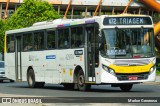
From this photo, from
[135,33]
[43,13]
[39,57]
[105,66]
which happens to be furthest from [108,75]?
[43,13]

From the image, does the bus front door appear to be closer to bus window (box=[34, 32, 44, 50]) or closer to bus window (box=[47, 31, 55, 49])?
bus window (box=[47, 31, 55, 49])

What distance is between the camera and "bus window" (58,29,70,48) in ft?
85.6

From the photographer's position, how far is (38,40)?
28.9 m

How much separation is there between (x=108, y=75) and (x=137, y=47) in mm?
1668

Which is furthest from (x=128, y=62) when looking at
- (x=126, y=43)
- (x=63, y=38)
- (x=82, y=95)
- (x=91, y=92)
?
(x=63, y=38)

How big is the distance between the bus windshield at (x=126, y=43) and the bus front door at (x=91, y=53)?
0.66m

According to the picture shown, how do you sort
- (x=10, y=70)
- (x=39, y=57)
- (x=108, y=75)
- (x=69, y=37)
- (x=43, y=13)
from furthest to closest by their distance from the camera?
(x=43, y=13)
(x=10, y=70)
(x=39, y=57)
(x=69, y=37)
(x=108, y=75)

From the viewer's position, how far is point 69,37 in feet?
84.7

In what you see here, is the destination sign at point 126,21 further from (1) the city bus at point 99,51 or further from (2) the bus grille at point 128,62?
(2) the bus grille at point 128,62

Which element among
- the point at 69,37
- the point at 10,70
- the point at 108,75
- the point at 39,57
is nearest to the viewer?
the point at 108,75

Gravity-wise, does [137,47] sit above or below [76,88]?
above

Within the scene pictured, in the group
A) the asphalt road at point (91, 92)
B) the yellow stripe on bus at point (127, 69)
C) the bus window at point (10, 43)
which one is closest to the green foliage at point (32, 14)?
the bus window at point (10, 43)

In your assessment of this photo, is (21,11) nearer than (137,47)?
No

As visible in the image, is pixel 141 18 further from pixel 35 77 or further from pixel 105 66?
pixel 35 77
